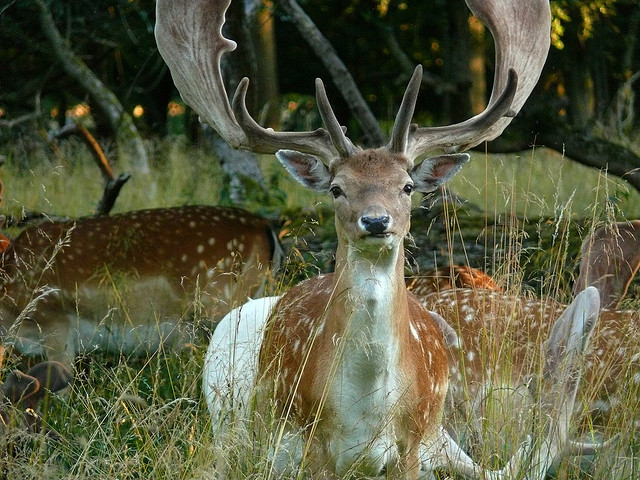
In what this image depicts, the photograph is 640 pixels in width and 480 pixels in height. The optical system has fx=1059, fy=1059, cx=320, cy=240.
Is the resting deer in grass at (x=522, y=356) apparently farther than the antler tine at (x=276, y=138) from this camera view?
No

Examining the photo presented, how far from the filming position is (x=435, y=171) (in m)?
4.30

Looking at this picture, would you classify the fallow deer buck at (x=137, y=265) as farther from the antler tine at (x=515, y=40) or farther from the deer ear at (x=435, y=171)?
the deer ear at (x=435, y=171)

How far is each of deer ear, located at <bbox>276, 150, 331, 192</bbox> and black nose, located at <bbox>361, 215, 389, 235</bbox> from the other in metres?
0.53

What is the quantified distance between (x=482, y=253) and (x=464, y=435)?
238 centimetres

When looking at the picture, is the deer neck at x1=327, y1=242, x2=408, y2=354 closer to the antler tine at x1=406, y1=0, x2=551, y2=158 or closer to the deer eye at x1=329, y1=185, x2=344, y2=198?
the deer eye at x1=329, y1=185, x2=344, y2=198

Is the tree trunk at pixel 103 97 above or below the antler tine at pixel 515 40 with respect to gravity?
below

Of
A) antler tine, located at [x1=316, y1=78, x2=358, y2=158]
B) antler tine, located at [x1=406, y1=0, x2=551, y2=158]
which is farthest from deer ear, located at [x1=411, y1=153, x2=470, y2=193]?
antler tine, located at [x1=406, y1=0, x2=551, y2=158]

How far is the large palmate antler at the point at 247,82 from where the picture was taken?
4.39 metres

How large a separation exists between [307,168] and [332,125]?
0.28 meters

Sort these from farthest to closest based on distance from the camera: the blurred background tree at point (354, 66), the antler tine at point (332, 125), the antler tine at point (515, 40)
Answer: the blurred background tree at point (354, 66)
the antler tine at point (515, 40)
the antler tine at point (332, 125)

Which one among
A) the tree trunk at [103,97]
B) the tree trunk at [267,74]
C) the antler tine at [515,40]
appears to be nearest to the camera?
the antler tine at [515,40]

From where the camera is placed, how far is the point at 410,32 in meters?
16.4

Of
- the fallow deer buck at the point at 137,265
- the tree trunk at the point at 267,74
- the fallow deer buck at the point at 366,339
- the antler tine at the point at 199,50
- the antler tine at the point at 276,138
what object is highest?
the antler tine at the point at 199,50

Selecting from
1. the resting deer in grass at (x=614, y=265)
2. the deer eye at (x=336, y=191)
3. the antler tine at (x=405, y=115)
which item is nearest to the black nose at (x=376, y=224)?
the deer eye at (x=336, y=191)
